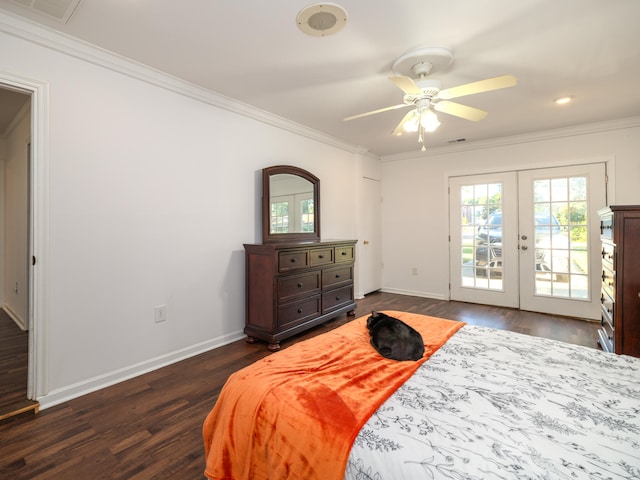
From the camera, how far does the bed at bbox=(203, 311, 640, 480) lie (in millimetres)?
864

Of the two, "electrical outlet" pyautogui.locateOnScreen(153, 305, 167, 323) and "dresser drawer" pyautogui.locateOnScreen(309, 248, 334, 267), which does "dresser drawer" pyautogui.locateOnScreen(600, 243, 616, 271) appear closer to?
"dresser drawer" pyautogui.locateOnScreen(309, 248, 334, 267)

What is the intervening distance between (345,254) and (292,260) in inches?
39.5

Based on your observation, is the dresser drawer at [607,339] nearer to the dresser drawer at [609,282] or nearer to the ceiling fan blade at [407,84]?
the dresser drawer at [609,282]

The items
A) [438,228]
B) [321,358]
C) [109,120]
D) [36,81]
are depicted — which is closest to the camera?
[321,358]

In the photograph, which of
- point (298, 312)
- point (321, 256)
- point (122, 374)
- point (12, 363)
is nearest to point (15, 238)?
point (12, 363)

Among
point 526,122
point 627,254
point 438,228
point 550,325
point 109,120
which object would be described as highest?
point 526,122

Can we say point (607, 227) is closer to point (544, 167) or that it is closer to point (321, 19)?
point (544, 167)

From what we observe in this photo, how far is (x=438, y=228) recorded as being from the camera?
498cm

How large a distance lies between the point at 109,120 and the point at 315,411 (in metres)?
2.50

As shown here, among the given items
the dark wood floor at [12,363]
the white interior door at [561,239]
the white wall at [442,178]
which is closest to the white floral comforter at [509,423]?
the dark wood floor at [12,363]

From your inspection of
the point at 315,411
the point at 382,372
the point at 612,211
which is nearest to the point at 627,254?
the point at 612,211

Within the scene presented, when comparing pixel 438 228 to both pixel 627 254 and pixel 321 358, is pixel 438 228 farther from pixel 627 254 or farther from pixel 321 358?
pixel 321 358

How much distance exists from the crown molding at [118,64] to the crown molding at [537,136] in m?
2.60

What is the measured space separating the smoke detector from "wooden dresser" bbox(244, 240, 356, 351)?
177cm
